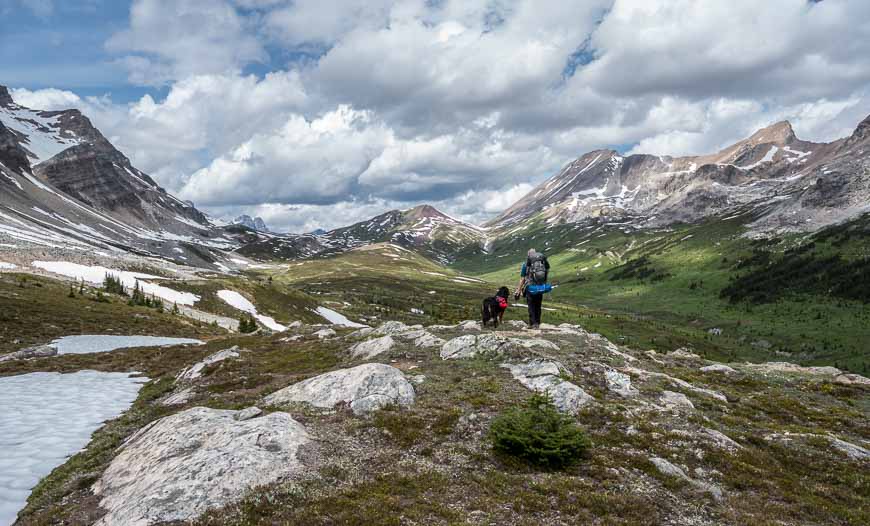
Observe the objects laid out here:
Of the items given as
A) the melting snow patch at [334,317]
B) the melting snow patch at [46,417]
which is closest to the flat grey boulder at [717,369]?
the melting snow patch at [46,417]

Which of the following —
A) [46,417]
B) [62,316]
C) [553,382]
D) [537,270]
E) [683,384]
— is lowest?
[46,417]

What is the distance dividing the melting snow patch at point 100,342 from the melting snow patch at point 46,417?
1391 cm

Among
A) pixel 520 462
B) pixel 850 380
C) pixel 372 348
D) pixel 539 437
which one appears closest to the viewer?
pixel 520 462

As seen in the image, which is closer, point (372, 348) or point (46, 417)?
point (46, 417)

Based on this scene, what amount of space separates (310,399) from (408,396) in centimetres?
466

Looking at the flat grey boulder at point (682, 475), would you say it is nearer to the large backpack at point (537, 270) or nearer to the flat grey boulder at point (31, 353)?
the large backpack at point (537, 270)

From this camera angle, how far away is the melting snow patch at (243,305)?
10244 cm

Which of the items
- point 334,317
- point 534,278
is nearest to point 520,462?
point 534,278

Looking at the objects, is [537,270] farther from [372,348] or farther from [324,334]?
[324,334]

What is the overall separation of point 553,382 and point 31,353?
4497 centimetres

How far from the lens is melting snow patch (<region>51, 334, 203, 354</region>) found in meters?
44.0

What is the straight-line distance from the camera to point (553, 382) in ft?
68.1

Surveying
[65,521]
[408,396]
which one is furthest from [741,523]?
[65,521]

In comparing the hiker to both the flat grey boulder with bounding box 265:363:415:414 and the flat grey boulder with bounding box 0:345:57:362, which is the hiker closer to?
the flat grey boulder with bounding box 265:363:415:414
